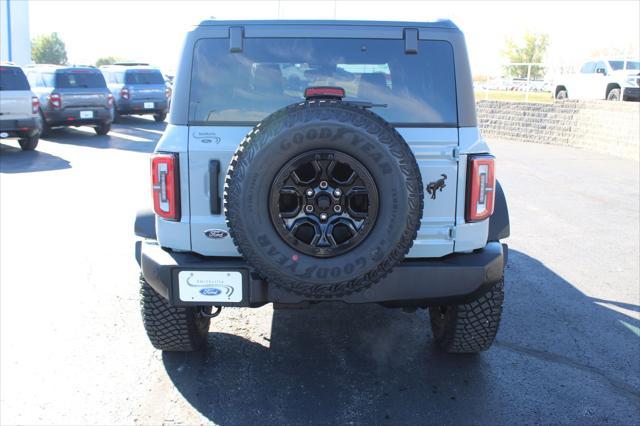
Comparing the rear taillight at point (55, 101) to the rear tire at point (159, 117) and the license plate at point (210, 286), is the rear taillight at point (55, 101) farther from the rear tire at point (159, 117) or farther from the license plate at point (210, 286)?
the license plate at point (210, 286)

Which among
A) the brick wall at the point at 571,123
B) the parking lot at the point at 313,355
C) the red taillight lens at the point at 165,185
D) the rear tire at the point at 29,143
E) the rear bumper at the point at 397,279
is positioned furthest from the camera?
the brick wall at the point at 571,123

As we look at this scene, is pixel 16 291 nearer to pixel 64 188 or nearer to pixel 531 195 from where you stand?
pixel 64 188

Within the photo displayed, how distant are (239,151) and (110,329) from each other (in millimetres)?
2125

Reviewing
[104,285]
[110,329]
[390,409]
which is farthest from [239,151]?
[104,285]

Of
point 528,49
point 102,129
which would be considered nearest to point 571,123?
point 102,129

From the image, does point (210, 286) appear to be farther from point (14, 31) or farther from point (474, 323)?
point (14, 31)

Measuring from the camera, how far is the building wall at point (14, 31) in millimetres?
37188

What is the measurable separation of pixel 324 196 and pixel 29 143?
12649 millimetres

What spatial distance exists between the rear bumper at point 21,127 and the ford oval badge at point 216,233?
11.3 meters

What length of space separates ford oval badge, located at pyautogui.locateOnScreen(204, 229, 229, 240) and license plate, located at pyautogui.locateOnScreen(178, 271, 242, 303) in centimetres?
22

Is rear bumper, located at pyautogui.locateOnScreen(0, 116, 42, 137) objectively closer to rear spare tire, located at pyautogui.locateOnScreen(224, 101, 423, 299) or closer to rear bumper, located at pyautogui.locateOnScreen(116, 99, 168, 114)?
rear bumper, located at pyautogui.locateOnScreen(116, 99, 168, 114)

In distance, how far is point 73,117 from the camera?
1628cm

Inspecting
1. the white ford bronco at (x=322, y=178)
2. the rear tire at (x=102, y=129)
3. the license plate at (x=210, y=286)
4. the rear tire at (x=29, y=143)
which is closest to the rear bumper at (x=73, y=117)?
the rear tire at (x=102, y=129)

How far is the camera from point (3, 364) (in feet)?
12.7
